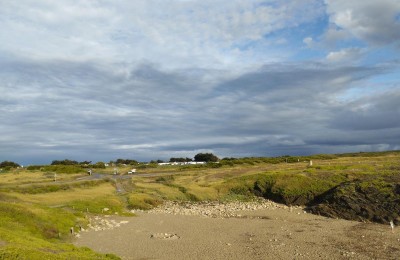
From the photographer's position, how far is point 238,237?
45312 mm

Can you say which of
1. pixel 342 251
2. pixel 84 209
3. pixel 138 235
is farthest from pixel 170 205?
pixel 342 251

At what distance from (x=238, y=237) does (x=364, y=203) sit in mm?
28100

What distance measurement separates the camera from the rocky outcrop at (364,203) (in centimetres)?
5816

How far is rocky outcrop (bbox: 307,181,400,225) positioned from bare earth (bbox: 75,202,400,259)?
117 inches

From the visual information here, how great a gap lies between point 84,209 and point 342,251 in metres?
38.9

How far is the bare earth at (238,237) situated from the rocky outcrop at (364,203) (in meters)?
2.98

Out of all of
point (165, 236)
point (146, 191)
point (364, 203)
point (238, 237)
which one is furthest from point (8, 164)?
→ point (364, 203)

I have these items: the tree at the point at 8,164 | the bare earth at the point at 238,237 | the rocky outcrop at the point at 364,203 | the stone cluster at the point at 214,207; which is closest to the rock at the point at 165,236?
the bare earth at the point at 238,237

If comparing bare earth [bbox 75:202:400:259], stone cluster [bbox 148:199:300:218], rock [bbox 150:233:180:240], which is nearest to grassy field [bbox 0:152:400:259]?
stone cluster [bbox 148:199:300:218]

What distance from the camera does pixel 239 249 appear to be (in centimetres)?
3894

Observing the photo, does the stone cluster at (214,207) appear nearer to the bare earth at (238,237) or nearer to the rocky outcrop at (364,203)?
Answer: the bare earth at (238,237)

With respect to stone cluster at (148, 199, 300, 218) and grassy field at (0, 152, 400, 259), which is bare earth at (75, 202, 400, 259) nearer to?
stone cluster at (148, 199, 300, 218)

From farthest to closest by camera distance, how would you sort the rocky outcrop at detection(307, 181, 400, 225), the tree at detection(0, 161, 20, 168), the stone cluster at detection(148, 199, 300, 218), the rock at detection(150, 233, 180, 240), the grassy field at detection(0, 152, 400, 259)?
1. the tree at detection(0, 161, 20, 168)
2. the stone cluster at detection(148, 199, 300, 218)
3. the rocky outcrop at detection(307, 181, 400, 225)
4. the grassy field at detection(0, 152, 400, 259)
5. the rock at detection(150, 233, 180, 240)

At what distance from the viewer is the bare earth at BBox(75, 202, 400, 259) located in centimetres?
3712
